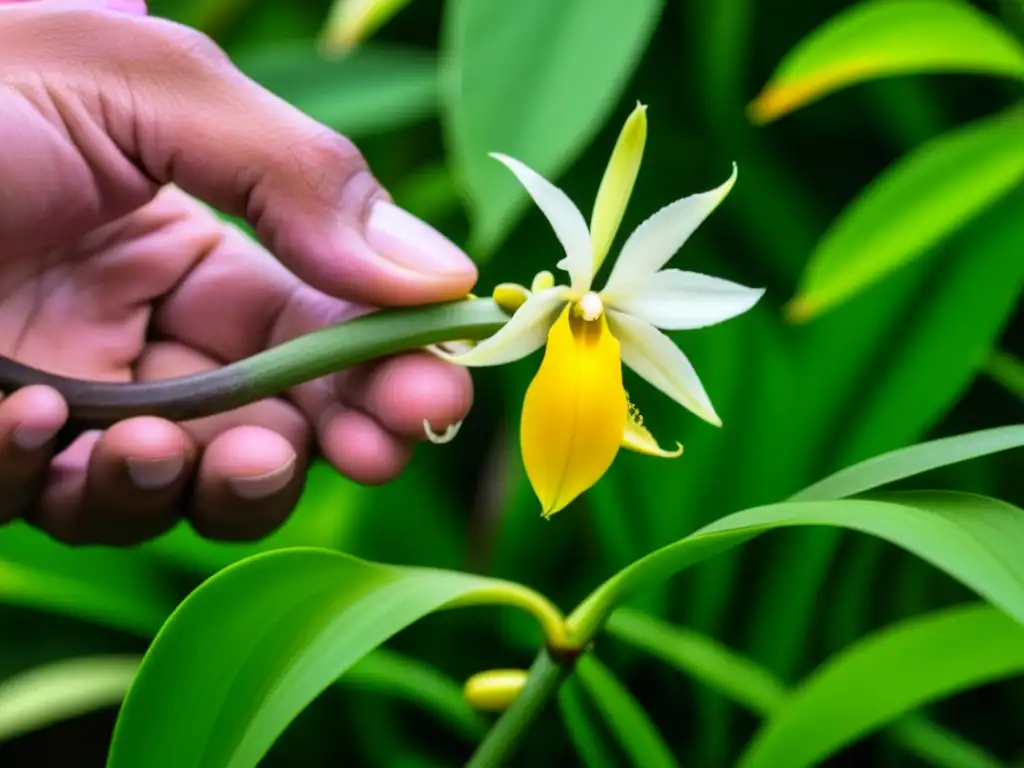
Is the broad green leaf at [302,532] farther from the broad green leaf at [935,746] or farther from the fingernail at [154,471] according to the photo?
the broad green leaf at [935,746]

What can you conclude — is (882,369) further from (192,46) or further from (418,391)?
(192,46)

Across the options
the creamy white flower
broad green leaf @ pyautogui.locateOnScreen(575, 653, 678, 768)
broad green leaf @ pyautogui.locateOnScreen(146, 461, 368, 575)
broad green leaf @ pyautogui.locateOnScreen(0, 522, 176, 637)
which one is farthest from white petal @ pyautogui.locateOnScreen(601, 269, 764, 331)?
broad green leaf @ pyautogui.locateOnScreen(0, 522, 176, 637)

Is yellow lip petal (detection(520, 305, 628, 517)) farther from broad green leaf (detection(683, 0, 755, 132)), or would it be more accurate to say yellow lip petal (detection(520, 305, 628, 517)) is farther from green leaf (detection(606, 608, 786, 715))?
broad green leaf (detection(683, 0, 755, 132))

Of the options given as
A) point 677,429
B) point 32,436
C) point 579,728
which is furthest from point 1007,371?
point 32,436

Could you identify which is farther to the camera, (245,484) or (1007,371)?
(1007,371)

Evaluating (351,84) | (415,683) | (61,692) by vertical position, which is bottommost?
(61,692)

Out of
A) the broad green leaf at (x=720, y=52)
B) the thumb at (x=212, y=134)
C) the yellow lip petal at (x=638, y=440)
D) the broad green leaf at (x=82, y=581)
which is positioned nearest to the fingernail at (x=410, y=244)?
the thumb at (x=212, y=134)
